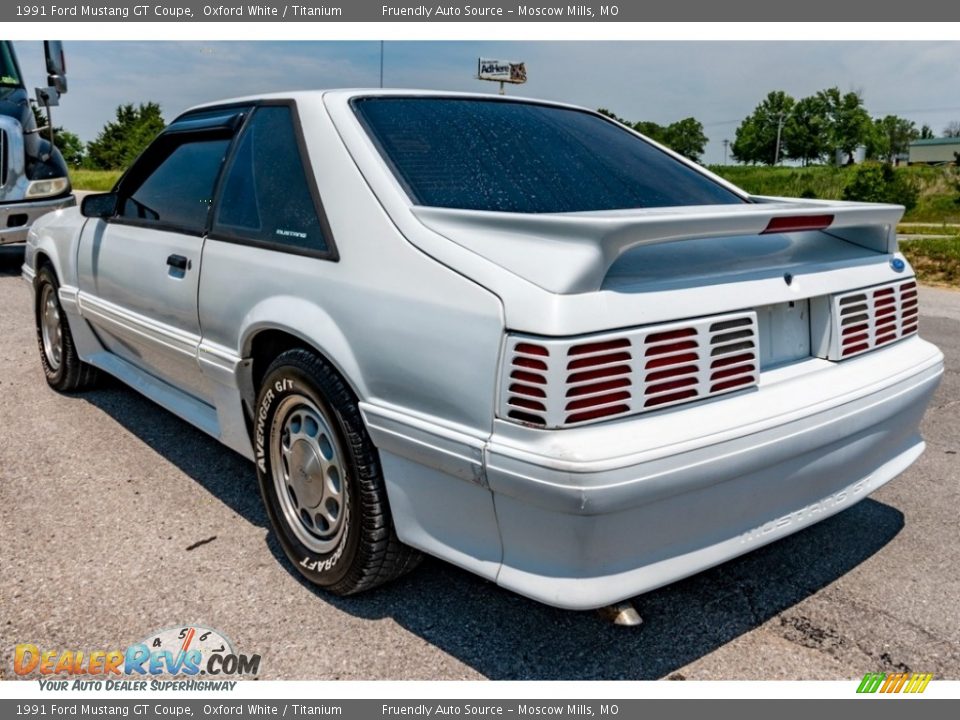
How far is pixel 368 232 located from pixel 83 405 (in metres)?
3.16

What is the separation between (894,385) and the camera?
2.67 meters

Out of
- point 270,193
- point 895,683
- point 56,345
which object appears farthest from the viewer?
point 56,345

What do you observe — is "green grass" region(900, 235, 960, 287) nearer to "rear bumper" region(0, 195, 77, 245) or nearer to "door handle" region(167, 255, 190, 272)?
"door handle" region(167, 255, 190, 272)

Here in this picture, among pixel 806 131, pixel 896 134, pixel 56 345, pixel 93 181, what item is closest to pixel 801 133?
pixel 806 131

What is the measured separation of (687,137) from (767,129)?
12045 millimetres

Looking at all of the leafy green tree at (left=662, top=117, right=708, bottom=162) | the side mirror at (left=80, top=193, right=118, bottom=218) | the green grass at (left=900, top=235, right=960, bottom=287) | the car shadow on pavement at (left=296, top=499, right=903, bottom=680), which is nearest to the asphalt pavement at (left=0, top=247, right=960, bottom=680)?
the car shadow on pavement at (left=296, top=499, right=903, bottom=680)

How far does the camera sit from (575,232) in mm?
2102

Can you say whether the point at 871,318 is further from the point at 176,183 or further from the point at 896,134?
the point at 896,134

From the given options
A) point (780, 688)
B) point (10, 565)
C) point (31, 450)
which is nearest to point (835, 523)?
Answer: point (780, 688)

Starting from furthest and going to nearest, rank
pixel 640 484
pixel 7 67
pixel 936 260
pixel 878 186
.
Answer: pixel 878 186
pixel 936 260
pixel 7 67
pixel 640 484

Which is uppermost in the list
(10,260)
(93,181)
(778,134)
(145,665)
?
(778,134)

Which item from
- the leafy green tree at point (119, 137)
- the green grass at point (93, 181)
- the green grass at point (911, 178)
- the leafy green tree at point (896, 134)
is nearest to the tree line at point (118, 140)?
the leafy green tree at point (119, 137)

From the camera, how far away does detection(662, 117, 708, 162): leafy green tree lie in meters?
102

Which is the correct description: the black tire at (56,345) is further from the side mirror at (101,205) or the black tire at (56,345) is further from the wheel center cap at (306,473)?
the wheel center cap at (306,473)
